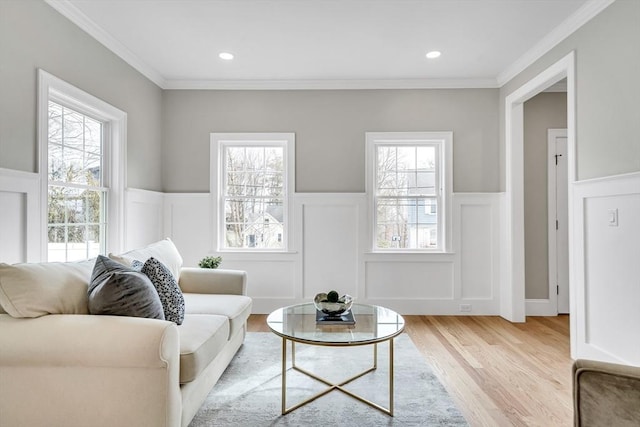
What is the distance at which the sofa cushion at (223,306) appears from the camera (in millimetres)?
2408

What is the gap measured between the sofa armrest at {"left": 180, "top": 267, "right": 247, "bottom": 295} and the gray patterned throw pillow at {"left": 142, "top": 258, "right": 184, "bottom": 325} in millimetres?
833

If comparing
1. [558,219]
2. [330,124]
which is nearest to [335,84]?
[330,124]

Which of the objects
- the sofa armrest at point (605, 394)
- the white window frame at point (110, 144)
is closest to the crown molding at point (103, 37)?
the white window frame at point (110, 144)

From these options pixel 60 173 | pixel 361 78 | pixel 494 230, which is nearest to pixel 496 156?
pixel 494 230

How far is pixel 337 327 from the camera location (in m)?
2.15

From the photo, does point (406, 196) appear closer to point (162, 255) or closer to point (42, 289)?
point (162, 255)

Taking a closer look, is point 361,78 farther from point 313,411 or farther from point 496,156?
point 313,411

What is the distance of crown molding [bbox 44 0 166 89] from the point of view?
248cm

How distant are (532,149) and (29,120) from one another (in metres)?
4.66

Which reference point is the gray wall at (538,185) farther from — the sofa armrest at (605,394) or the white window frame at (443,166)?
the sofa armrest at (605,394)

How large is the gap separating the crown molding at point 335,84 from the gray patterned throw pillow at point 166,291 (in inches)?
101

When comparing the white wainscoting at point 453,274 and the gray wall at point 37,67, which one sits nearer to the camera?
the gray wall at point 37,67

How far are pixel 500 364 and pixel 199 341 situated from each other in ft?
7.39

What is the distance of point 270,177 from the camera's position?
4.14 m
